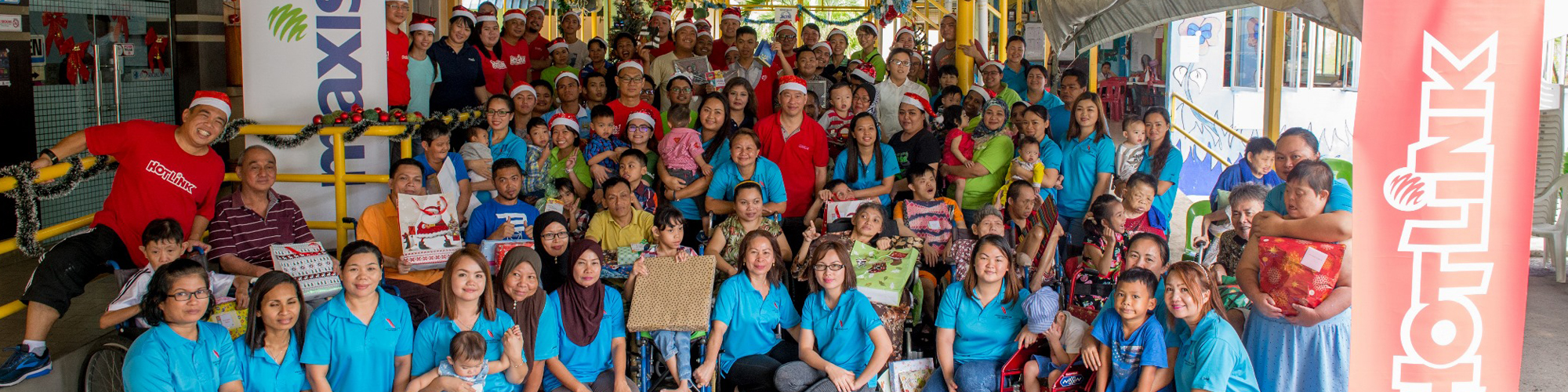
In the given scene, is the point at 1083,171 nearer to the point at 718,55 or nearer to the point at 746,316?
the point at 746,316

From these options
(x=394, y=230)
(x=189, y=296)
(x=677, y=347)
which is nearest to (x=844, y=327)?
(x=677, y=347)

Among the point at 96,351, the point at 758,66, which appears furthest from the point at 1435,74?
the point at 758,66

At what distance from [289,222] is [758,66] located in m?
3.91

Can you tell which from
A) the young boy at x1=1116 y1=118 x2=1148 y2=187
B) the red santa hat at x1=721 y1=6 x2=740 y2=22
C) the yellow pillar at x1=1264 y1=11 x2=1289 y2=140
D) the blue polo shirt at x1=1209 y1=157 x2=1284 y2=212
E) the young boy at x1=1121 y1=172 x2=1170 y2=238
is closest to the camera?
the young boy at x1=1121 y1=172 x2=1170 y2=238

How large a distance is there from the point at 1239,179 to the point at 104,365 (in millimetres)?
5319

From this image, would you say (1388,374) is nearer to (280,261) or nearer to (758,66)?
(280,261)

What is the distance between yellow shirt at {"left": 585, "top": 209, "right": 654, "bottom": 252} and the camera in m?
5.89

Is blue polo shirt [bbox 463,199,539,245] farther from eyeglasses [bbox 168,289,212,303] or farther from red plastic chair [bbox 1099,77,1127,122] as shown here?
red plastic chair [bbox 1099,77,1127,122]

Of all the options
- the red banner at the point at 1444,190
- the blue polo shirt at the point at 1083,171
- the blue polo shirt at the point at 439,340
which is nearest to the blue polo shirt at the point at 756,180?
the blue polo shirt at the point at 1083,171

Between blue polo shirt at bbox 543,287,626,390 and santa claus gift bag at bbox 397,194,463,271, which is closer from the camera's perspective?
blue polo shirt at bbox 543,287,626,390

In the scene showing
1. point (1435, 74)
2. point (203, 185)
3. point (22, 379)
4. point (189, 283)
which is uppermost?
point (1435, 74)

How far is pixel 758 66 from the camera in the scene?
27.8 ft

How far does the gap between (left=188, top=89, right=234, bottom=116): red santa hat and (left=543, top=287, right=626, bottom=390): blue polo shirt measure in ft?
5.63

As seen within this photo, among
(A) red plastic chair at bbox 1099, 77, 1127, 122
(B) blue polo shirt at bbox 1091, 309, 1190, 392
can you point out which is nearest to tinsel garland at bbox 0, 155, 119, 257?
(B) blue polo shirt at bbox 1091, 309, 1190, 392
